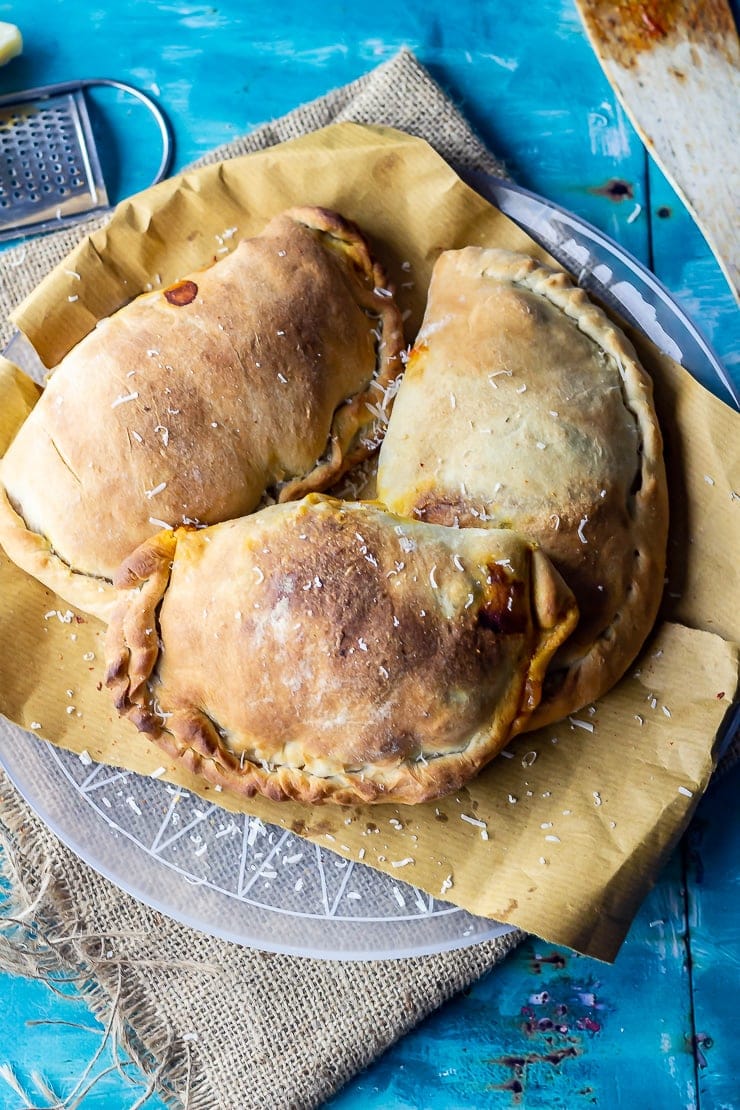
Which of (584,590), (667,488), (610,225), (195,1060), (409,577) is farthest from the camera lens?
(610,225)

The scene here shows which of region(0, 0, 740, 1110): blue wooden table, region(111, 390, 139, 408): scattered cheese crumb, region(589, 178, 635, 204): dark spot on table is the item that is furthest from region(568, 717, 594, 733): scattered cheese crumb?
region(589, 178, 635, 204): dark spot on table

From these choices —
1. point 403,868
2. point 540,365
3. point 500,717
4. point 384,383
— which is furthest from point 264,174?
point 403,868

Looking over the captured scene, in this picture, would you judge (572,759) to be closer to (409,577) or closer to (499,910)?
(499,910)

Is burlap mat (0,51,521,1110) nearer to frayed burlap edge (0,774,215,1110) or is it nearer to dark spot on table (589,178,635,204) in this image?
frayed burlap edge (0,774,215,1110)

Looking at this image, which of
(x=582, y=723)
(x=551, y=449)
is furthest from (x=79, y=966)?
(x=551, y=449)

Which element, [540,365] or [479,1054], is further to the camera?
[479,1054]

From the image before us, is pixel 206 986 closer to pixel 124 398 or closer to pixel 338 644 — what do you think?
pixel 338 644
